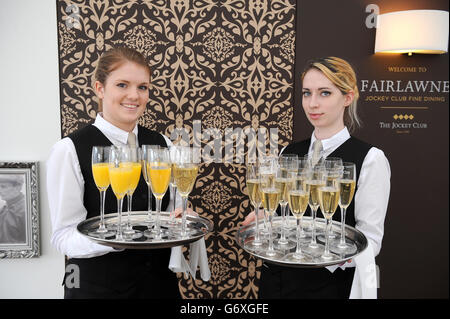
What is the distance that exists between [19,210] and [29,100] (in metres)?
0.84

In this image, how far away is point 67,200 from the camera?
6.16 ft

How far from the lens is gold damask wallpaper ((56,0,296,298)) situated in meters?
2.79

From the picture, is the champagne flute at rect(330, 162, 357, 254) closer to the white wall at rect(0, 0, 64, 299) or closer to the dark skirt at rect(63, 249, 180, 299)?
the dark skirt at rect(63, 249, 180, 299)

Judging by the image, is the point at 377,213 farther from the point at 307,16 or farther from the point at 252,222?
the point at 307,16

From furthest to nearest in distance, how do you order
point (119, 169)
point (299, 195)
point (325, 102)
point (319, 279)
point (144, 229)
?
point (325, 102)
point (319, 279)
point (144, 229)
point (119, 169)
point (299, 195)

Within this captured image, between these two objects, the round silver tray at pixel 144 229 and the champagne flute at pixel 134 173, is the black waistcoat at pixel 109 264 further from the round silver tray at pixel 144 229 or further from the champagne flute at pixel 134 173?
the champagne flute at pixel 134 173

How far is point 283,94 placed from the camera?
2.91 m

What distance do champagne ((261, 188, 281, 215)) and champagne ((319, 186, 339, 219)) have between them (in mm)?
176

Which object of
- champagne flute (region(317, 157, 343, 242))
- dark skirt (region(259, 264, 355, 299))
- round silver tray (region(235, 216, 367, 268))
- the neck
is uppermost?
the neck

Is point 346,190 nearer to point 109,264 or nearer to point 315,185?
point 315,185

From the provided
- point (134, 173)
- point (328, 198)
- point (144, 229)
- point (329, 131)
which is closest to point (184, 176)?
point (134, 173)

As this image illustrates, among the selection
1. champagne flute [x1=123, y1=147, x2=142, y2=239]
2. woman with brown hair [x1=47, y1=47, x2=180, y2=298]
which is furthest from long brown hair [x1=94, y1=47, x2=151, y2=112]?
champagne flute [x1=123, y1=147, x2=142, y2=239]
